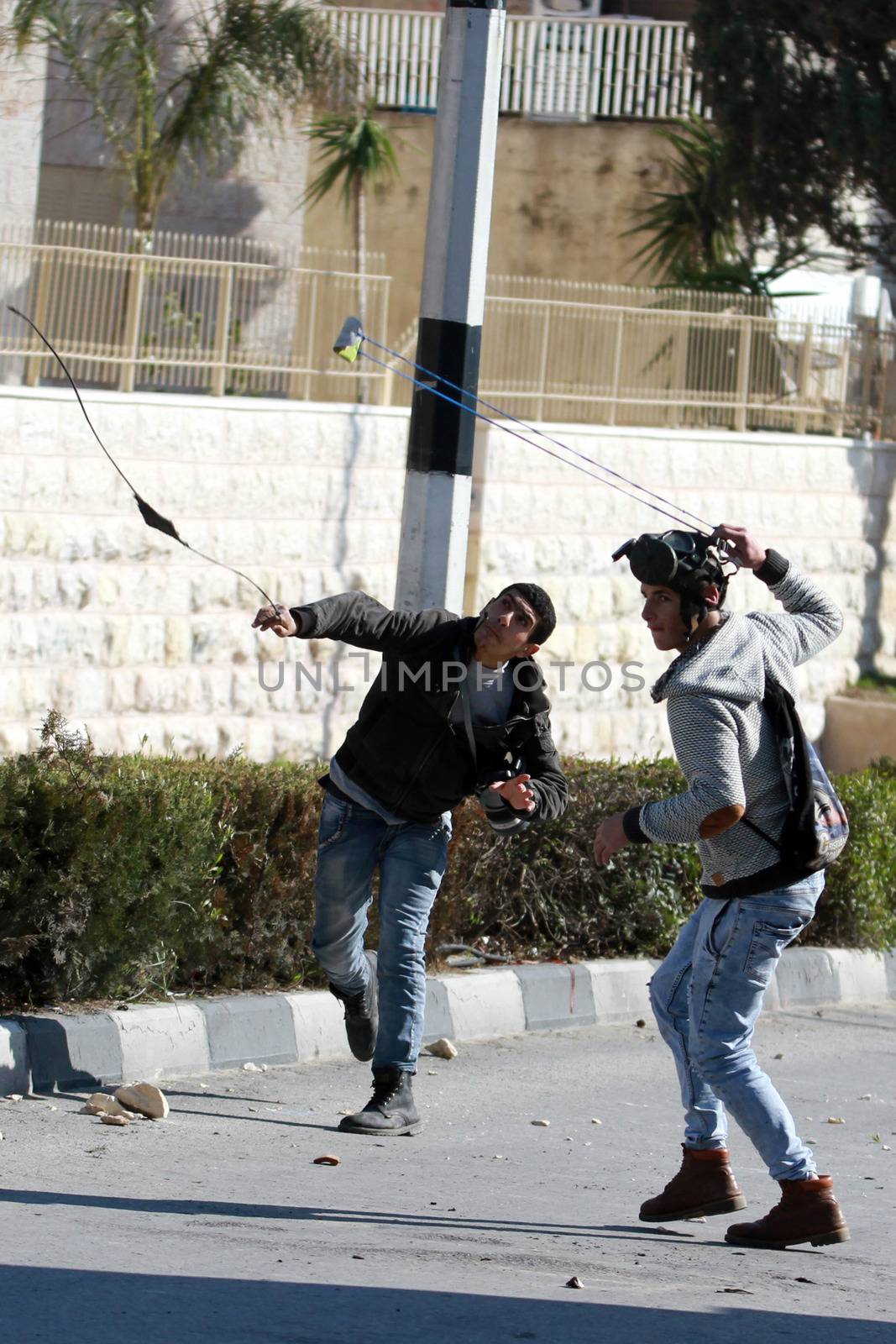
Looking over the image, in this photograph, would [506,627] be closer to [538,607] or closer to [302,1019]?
[538,607]

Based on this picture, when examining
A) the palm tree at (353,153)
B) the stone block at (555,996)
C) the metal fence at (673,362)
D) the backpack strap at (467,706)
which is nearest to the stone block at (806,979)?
the stone block at (555,996)

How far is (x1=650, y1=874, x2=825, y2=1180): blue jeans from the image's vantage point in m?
4.63

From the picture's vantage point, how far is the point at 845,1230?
4.68 meters

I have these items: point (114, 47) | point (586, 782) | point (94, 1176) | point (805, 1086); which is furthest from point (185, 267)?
point (94, 1176)

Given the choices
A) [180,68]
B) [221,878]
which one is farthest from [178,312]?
[221,878]

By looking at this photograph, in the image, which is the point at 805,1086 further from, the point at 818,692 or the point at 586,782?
the point at 818,692

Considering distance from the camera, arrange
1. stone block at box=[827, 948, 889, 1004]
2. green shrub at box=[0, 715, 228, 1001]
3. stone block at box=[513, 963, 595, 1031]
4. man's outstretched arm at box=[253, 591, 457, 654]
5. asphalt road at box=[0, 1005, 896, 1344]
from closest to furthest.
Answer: asphalt road at box=[0, 1005, 896, 1344]
man's outstretched arm at box=[253, 591, 457, 654]
green shrub at box=[0, 715, 228, 1001]
stone block at box=[513, 963, 595, 1031]
stone block at box=[827, 948, 889, 1004]

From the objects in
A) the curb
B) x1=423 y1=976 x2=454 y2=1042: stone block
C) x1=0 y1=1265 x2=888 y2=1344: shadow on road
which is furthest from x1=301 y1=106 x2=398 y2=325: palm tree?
x1=0 y1=1265 x2=888 y2=1344: shadow on road

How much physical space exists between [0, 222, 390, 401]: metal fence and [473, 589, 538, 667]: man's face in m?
7.23

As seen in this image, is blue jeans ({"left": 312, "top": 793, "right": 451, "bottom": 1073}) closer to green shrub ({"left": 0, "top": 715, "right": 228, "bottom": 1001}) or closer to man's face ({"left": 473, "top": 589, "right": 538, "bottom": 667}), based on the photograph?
man's face ({"left": 473, "top": 589, "right": 538, "bottom": 667})

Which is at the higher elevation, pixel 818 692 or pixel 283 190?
pixel 283 190

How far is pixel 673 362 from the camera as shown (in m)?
16.5

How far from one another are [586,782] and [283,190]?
1306cm

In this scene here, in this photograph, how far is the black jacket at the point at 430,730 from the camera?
5.57 meters
